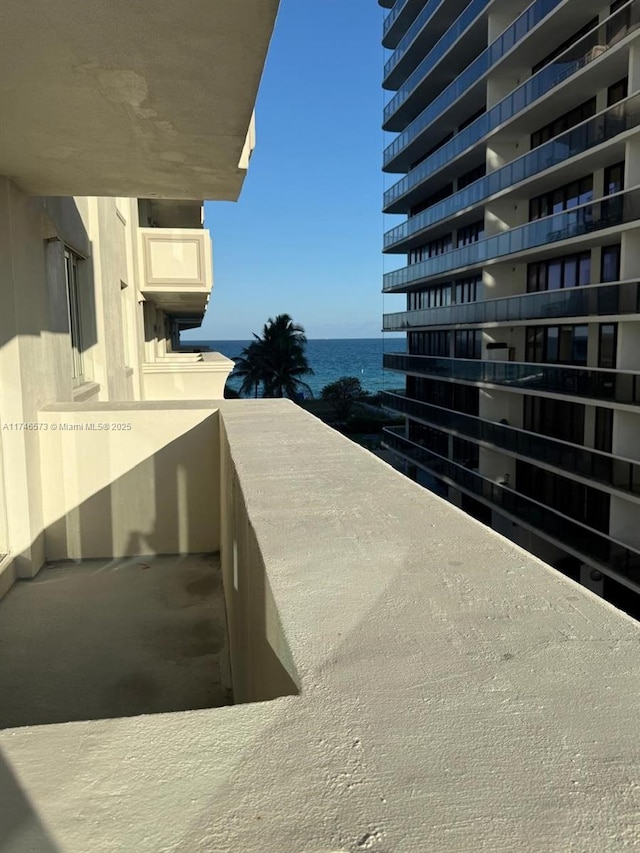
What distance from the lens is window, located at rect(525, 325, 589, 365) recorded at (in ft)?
69.5

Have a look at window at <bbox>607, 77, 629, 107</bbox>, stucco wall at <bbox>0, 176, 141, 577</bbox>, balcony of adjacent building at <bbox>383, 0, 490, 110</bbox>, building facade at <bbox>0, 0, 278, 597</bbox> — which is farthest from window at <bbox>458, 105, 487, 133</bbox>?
stucco wall at <bbox>0, 176, 141, 577</bbox>

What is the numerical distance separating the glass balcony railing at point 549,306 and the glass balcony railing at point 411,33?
14730 millimetres

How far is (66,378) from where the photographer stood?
25.4ft

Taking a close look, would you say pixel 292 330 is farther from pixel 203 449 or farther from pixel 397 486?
pixel 397 486

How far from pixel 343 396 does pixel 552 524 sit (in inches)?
1365

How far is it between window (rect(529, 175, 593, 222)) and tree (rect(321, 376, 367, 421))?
32042 millimetres

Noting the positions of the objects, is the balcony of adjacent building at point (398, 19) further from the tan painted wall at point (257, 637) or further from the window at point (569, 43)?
the tan painted wall at point (257, 637)

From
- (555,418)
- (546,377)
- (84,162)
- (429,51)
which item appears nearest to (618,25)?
(546,377)

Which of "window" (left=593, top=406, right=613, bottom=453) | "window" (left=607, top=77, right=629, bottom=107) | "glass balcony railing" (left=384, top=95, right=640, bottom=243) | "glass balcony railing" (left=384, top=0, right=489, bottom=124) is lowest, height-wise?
"window" (left=593, top=406, right=613, bottom=453)

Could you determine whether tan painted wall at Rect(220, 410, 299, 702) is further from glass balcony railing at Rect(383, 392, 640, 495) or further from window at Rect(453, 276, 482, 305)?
window at Rect(453, 276, 482, 305)

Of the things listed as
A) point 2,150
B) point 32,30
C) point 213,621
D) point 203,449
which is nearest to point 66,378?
point 203,449

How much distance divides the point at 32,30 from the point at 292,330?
43.7 metres

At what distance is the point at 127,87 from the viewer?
3906mm

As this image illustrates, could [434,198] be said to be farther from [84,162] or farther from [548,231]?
[84,162]
